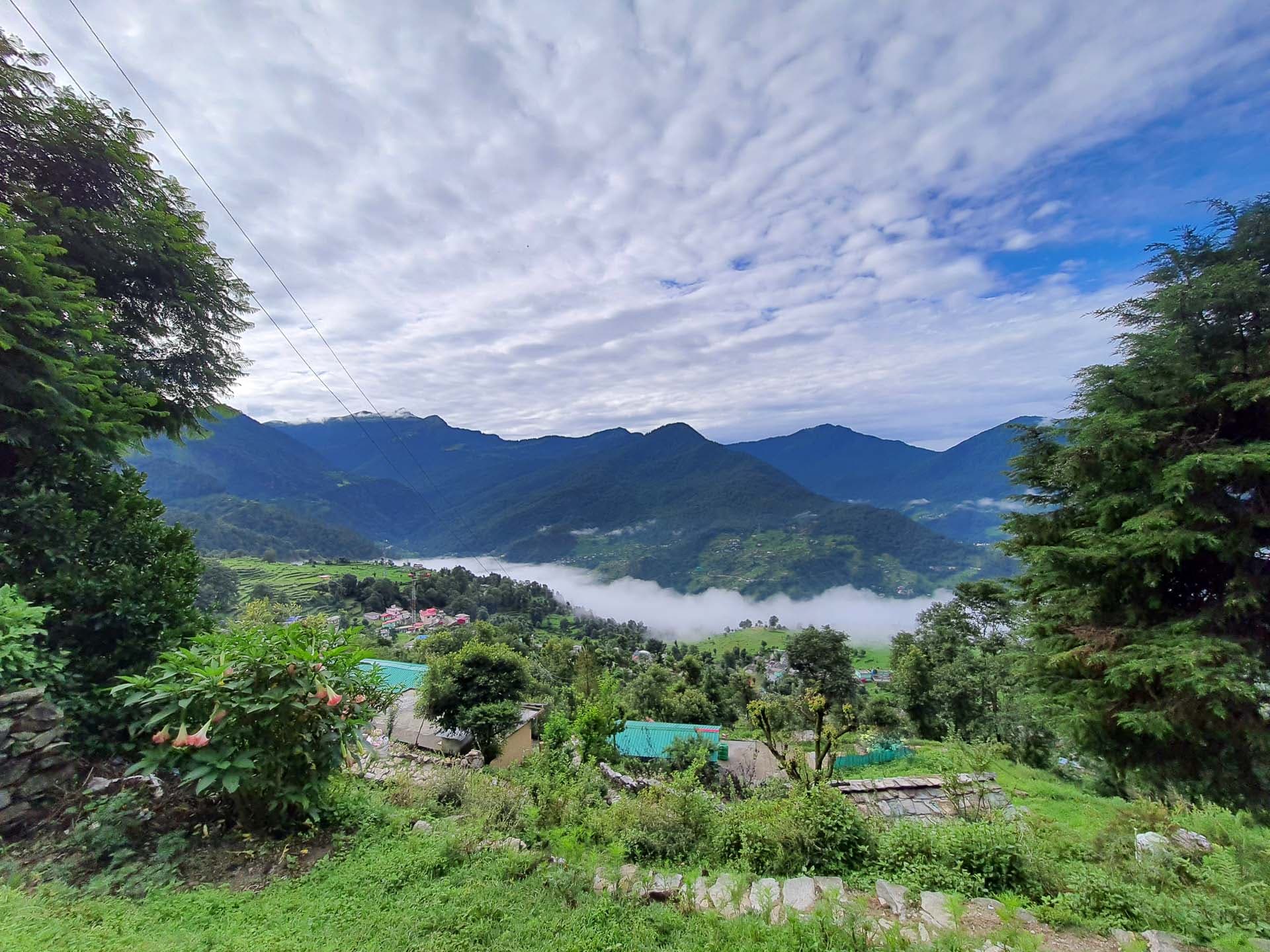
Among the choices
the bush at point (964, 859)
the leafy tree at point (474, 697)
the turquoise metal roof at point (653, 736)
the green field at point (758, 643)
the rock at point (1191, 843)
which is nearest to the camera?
the bush at point (964, 859)

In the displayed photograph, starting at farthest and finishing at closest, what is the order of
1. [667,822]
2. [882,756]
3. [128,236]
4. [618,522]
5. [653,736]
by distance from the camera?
[618,522]
[653,736]
[882,756]
[128,236]
[667,822]

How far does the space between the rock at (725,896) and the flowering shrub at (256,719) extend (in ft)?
9.98

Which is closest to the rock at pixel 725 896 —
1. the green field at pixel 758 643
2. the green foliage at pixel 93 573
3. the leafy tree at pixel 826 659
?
the green foliage at pixel 93 573

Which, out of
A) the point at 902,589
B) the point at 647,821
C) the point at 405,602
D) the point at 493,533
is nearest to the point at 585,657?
the point at 647,821

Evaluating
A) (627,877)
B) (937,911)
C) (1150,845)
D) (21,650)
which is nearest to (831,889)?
(937,911)

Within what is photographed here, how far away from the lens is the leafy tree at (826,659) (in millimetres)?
22766

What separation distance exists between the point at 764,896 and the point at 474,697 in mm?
11325

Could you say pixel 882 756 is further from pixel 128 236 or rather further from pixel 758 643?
pixel 758 643

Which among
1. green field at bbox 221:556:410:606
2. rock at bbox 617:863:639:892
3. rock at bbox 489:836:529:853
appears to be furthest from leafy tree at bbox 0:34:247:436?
green field at bbox 221:556:410:606

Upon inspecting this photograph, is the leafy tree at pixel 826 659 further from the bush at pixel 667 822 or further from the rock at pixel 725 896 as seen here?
the rock at pixel 725 896

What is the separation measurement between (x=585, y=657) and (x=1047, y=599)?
61.1 feet

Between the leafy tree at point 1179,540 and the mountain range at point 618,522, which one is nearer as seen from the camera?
the leafy tree at point 1179,540

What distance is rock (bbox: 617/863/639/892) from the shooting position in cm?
366

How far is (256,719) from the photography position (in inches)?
139
